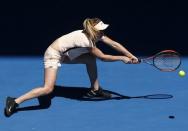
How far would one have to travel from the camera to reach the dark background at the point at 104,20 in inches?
367

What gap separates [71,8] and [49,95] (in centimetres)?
421

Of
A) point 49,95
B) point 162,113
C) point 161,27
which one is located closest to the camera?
point 162,113

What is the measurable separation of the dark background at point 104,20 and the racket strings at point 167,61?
175 cm

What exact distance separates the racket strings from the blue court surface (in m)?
0.39

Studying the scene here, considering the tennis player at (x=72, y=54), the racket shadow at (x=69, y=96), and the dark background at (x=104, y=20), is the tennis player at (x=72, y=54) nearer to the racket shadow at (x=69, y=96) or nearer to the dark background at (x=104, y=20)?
the racket shadow at (x=69, y=96)

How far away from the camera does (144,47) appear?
361 inches

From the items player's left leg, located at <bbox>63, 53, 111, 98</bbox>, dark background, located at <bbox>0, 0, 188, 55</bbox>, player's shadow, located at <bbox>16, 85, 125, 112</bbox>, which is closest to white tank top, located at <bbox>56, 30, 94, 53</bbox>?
player's left leg, located at <bbox>63, 53, 111, 98</bbox>

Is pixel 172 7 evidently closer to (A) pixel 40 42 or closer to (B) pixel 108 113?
(A) pixel 40 42

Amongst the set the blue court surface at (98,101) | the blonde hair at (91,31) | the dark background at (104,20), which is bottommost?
the blue court surface at (98,101)

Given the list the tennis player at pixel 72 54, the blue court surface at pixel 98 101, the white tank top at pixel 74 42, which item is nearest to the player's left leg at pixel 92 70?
the tennis player at pixel 72 54

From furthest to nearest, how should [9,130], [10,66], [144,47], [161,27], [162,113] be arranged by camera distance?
[161,27]
[144,47]
[10,66]
[162,113]
[9,130]

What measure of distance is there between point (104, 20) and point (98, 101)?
3606mm

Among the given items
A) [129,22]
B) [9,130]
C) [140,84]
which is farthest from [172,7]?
[9,130]

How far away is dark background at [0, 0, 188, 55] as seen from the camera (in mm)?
9320
